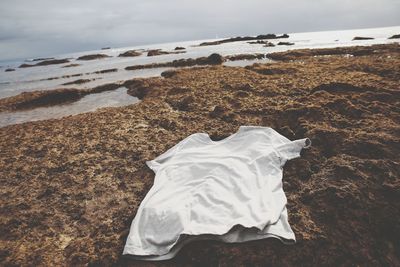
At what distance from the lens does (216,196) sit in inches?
149

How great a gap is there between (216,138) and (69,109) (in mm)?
8808

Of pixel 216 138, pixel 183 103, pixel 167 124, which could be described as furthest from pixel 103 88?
pixel 216 138

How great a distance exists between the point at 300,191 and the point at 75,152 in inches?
187

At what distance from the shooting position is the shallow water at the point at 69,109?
37.8 ft

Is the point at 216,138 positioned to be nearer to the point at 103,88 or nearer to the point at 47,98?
the point at 103,88

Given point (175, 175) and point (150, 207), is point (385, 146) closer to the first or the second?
point (175, 175)

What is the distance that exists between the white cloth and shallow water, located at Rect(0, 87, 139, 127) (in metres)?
7.52

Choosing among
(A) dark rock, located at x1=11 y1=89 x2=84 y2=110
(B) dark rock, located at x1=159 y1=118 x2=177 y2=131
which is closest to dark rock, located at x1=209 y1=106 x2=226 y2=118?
(B) dark rock, located at x1=159 y1=118 x2=177 y2=131

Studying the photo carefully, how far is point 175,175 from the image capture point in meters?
4.55

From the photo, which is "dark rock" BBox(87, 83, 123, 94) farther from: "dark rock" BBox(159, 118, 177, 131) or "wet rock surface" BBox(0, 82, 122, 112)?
"dark rock" BBox(159, 118, 177, 131)

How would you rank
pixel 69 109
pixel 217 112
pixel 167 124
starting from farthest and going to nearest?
1. pixel 69 109
2. pixel 217 112
3. pixel 167 124

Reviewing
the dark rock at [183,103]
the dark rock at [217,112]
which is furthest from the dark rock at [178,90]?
the dark rock at [217,112]

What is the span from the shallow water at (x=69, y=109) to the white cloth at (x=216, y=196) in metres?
7.52

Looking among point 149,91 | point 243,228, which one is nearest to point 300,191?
point 243,228
